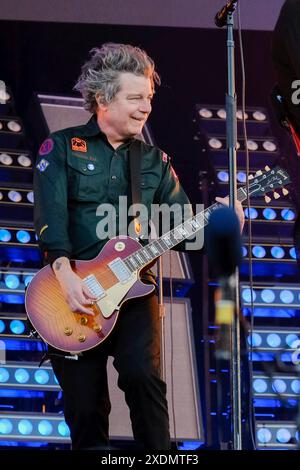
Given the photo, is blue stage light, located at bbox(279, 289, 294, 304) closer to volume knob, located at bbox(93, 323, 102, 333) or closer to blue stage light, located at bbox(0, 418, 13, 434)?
blue stage light, located at bbox(0, 418, 13, 434)

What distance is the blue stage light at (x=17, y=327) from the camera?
19.7 ft

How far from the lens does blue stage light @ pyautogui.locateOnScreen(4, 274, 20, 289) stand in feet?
20.0

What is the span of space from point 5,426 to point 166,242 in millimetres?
1540

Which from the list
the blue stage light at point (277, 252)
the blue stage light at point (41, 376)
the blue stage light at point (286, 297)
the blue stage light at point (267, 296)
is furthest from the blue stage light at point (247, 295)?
the blue stage light at point (41, 376)

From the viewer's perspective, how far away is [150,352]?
4.64 meters

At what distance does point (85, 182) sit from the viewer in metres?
4.96

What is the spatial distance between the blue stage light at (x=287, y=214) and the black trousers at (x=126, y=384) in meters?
1.99

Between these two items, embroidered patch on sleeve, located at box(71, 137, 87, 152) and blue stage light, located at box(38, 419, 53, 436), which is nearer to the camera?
embroidered patch on sleeve, located at box(71, 137, 87, 152)

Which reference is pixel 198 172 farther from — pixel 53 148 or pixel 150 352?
pixel 150 352

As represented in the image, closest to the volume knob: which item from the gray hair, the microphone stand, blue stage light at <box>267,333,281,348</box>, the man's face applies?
the microphone stand

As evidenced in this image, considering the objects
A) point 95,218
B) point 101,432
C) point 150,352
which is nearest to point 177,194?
point 95,218

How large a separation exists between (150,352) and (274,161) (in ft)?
7.60

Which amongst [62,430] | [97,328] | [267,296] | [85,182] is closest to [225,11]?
[85,182]

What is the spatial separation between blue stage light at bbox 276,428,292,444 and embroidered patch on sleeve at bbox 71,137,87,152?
80.5 inches
